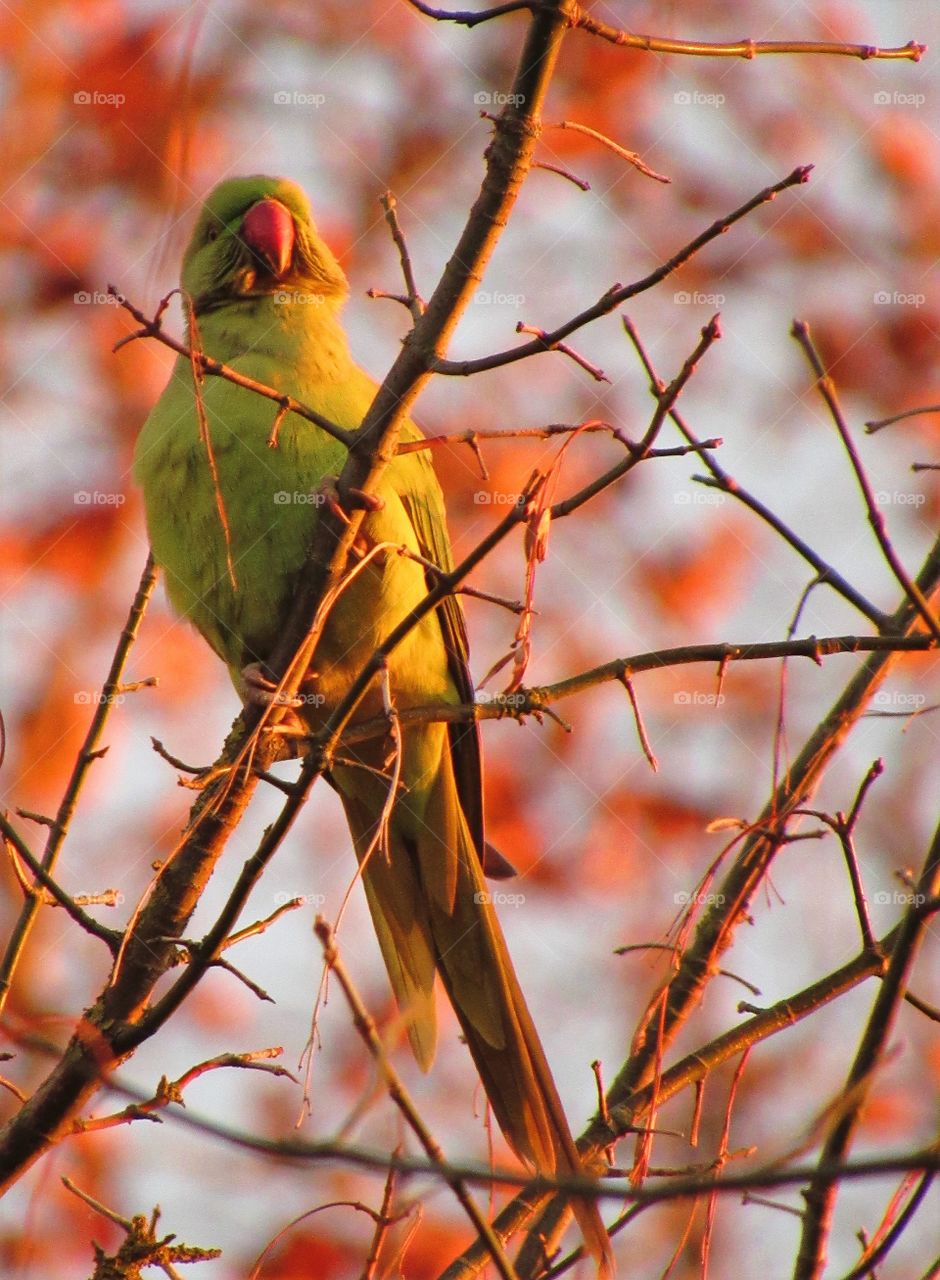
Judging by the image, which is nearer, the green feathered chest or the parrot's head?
the green feathered chest

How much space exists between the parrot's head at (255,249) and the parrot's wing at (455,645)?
881 millimetres

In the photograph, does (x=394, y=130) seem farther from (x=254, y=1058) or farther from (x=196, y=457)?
(x=254, y=1058)

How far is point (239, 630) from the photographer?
3852 millimetres

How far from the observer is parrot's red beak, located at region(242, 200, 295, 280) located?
4.46 m

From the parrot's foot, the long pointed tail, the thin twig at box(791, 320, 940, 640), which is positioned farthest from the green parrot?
the thin twig at box(791, 320, 940, 640)

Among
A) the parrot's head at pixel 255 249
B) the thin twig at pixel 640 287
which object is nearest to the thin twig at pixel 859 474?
the thin twig at pixel 640 287

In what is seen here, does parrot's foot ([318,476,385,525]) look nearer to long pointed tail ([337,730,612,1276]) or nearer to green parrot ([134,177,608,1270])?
green parrot ([134,177,608,1270])

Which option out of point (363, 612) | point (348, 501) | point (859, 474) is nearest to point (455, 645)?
point (363, 612)

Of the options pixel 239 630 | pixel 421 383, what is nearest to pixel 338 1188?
pixel 239 630

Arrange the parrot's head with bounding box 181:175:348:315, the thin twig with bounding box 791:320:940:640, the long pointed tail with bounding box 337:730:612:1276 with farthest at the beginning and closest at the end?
1. the parrot's head with bounding box 181:175:348:315
2. the long pointed tail with bounding box 337:730:612:1276
3. the thin twig with bounding box 791:320:940:640

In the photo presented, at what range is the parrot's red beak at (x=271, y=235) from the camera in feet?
14.6

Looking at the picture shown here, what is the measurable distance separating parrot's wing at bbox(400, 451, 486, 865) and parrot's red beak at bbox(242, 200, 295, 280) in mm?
902

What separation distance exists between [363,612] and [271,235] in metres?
1.55

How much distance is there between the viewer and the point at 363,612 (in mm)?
3754
